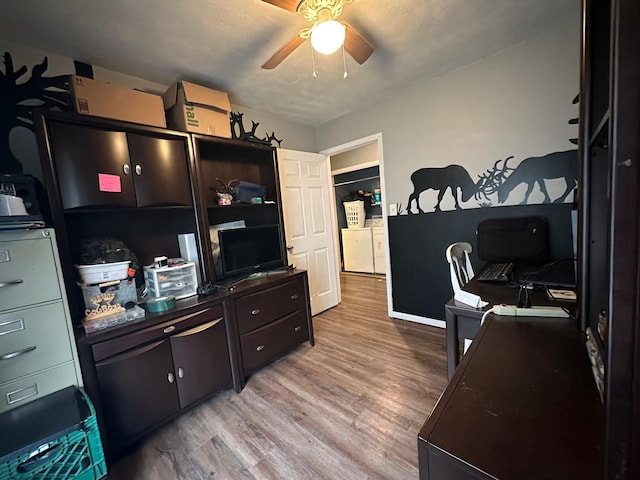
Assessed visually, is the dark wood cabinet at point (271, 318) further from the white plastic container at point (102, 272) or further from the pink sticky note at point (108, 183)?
the pink sticky note at point (108, 183)

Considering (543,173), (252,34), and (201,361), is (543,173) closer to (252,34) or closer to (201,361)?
(252,34)

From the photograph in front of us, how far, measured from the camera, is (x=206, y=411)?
1.81m

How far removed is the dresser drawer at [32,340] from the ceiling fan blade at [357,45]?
209cm

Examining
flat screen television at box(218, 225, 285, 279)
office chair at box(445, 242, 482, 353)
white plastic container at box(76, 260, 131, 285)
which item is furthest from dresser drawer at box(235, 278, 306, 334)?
office chair at box(445, 242, 482, 353)

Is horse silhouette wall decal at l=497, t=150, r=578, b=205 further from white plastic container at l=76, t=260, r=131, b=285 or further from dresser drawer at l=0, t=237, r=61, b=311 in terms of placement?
dresser drawer at l=0, t=237, r=61, b=311

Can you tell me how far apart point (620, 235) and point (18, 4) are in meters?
2.50

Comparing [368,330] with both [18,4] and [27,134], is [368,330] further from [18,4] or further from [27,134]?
[18,4]

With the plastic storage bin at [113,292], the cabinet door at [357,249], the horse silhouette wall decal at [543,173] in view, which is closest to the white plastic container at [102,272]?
the plastic storage bin at [113,292]

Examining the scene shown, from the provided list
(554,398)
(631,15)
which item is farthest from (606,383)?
(631,15)

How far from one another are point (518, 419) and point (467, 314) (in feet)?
2.17

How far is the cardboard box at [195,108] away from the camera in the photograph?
6.61 feet

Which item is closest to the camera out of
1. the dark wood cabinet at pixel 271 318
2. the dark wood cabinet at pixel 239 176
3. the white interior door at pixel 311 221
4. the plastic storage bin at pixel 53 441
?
the plastic storage bin at pixel 53 441

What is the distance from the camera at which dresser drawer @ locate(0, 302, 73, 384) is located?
3.87 feet

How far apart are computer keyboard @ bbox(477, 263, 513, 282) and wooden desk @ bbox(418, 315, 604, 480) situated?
0.71 meters
